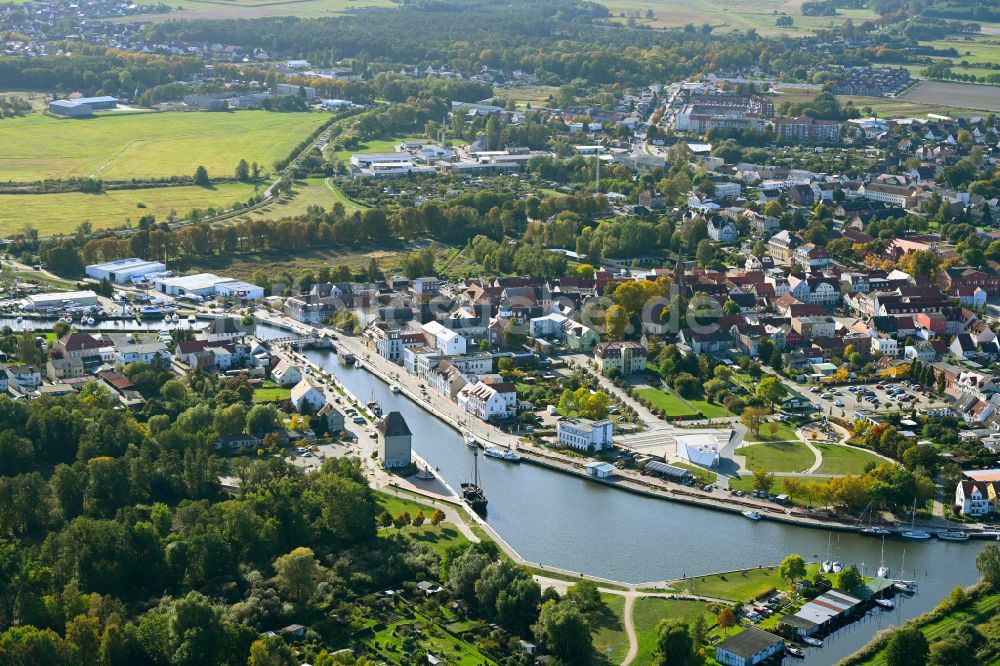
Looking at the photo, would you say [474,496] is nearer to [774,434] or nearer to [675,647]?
[675,647]

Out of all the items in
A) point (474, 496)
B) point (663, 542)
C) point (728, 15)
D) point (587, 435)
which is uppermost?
point (728, 15)

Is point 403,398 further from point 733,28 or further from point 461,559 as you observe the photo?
point 733,28

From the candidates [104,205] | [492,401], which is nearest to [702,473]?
[492,401]

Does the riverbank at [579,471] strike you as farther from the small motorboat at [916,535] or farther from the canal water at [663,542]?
the small motorboat at [916,535]

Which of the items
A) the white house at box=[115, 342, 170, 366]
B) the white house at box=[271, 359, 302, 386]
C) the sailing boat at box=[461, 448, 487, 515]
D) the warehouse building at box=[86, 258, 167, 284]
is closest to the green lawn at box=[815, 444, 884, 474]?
the sailing boat at box=[461, 448, 487, 515]

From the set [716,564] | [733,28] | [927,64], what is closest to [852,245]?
[716,564]

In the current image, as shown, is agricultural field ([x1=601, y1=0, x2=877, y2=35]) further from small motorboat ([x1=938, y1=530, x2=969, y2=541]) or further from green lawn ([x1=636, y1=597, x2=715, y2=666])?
green lawn ([x1=636, y1=597, x2=715, y2=666])
